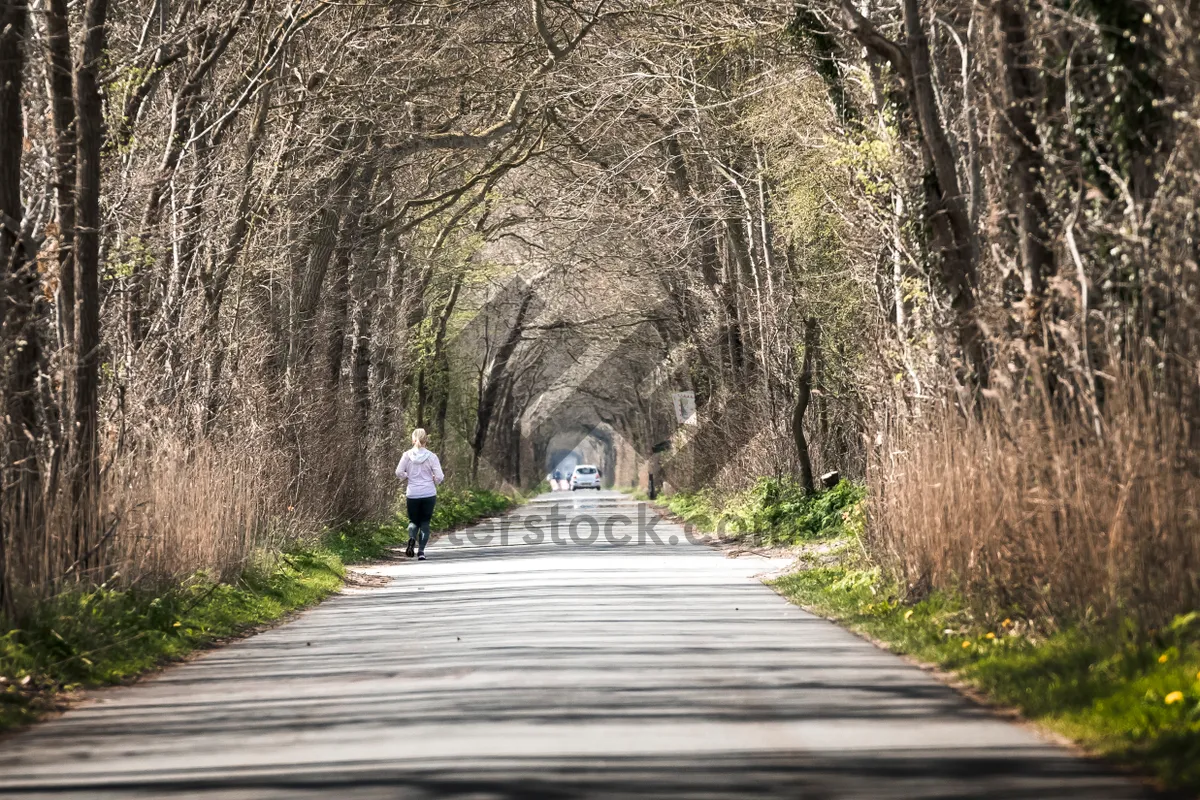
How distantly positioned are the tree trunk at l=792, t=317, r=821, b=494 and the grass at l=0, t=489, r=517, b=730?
39.0 feet

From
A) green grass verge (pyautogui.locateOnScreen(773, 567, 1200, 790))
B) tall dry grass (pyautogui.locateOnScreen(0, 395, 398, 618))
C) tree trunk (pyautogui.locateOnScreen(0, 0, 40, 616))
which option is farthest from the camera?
tall dry grass (pyautogui.locateOnScreen(0, 395, 398, 618))

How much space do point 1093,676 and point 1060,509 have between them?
5.74ft

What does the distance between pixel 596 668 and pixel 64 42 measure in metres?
7.78

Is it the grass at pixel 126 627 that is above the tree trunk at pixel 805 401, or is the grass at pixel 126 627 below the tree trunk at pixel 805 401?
below

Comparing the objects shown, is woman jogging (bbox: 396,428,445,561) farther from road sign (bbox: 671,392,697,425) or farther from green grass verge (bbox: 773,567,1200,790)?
road sign (bbox: 671,392,697,425)

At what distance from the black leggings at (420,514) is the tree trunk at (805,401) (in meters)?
7.23

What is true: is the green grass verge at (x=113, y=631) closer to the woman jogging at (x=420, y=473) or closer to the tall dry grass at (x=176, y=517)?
the tall dry grass at (x=176, y=517)

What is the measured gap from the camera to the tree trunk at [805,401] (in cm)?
3281

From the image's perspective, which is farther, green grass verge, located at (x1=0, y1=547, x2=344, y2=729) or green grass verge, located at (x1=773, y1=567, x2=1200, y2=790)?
green grass verge, located at (x1=0, y1=547, x2=344, y2=729)

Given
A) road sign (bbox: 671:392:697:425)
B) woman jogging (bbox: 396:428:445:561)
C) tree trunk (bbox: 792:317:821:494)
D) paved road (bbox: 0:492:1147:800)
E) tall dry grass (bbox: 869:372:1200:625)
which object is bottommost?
paved road (bbox: 0:492:1147:800)

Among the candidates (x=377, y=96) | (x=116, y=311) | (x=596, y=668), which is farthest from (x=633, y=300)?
(x=596, y=668)

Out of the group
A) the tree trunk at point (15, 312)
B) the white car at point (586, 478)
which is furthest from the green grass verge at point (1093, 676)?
the white car at point (586, 478)

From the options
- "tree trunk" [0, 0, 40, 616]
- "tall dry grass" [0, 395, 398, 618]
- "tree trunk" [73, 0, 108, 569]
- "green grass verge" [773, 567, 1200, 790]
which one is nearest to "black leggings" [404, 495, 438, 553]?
"tall dry grass" [0, 395, 398, 618]

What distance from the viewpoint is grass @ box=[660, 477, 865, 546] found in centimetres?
3069
